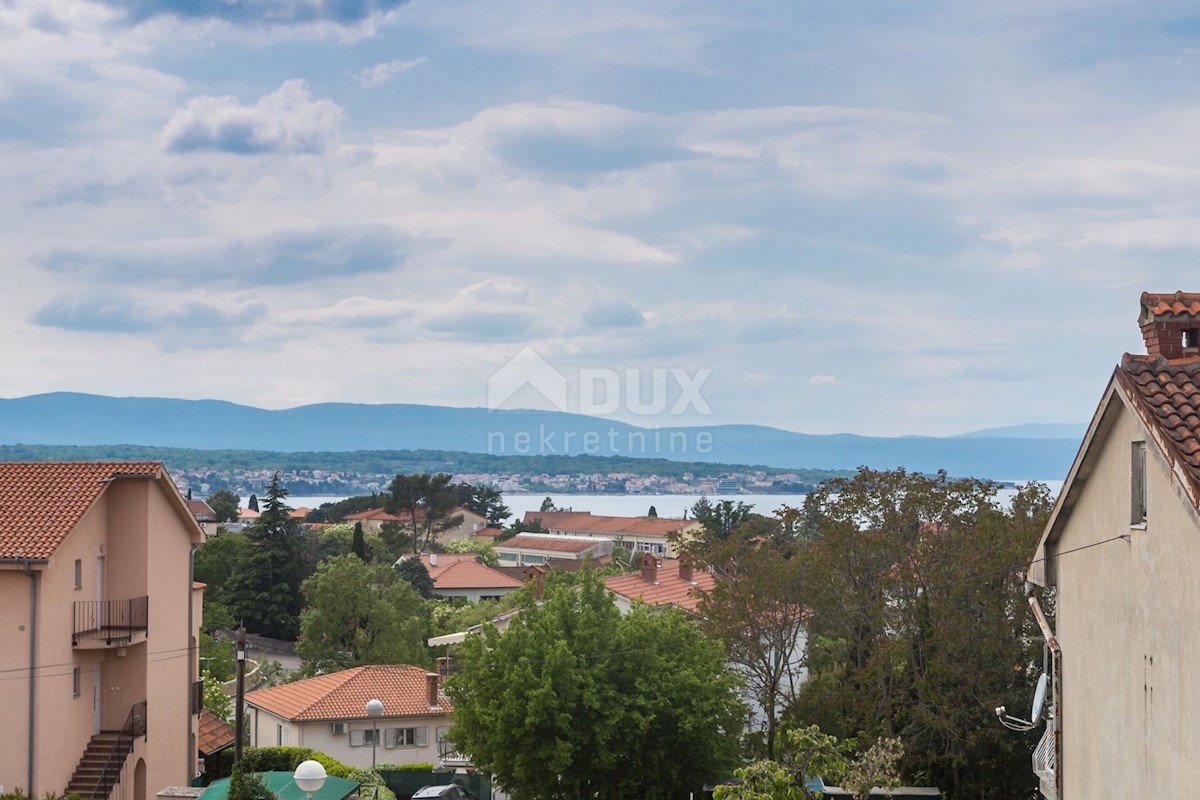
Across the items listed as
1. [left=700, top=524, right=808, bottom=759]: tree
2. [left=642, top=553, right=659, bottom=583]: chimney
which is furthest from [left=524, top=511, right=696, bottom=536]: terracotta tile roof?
[left=700, top=524, right=808, bottom=759]: tree

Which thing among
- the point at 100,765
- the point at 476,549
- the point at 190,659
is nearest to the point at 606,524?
the point at 476,549

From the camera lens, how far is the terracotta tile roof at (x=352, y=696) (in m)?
45.2

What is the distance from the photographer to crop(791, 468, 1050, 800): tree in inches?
1297

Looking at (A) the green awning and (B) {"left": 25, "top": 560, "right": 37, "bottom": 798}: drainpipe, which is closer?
(B) {"left": 25, "top": 560, "right": 37, "bottom": 798}: drainpipe

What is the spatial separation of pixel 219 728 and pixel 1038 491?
2526 centimetres

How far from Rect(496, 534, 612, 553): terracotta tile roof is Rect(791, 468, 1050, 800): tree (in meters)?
101

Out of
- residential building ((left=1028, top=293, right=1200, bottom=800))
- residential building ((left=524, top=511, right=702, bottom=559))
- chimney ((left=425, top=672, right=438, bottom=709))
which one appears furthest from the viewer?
residential building ((left=524, top=511, right=702, bottom=559))

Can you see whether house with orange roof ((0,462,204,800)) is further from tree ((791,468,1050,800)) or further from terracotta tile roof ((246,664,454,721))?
tree ((791,468,1050,800))

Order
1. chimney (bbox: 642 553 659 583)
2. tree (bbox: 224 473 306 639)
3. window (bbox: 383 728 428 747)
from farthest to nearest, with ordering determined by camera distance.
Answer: tree (bbox: 224 473 306 639) → chimney (bbox: 642 553 659 583) → window (bbox: 383 728 428 747)

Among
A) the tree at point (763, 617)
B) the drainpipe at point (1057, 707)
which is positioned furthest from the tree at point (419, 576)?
the drainpipe at point (1057, 707)

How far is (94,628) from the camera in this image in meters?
27.2

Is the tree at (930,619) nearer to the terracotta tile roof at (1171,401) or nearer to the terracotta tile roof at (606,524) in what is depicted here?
the terracotta tile roof at (1171,401)

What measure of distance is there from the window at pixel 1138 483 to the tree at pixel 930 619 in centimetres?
1896

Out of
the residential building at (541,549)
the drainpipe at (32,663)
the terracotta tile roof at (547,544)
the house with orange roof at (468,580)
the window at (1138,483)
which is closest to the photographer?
the window at (1138,483)
